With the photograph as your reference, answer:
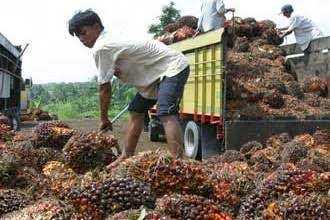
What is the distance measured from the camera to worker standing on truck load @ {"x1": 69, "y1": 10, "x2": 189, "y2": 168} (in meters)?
6.12

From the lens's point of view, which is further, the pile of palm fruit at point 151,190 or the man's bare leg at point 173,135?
the man's bare leg at point 173,135

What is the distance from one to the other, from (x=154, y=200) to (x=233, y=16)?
32.9 feet

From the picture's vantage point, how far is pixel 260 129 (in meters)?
10.0

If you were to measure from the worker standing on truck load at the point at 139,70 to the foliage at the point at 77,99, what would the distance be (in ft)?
60.8

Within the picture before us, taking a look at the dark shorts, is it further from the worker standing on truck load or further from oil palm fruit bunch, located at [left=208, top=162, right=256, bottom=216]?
oil palm fruit bunch, located at [left=208, top=162, right=256, bottom=216]

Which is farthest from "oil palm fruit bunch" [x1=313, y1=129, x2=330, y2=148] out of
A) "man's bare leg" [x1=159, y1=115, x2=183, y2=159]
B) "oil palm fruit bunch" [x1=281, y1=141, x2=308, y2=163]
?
"man's bare leg" [x1=159, y1=115, x2=183, y2=159]

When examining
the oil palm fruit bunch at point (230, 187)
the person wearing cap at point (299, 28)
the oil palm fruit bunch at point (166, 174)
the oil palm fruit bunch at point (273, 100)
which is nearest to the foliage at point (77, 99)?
the person wearing cap at point (299, 28)

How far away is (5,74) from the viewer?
1664 cm

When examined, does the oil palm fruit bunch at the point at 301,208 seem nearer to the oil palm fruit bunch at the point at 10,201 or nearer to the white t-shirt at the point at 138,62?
the oil palm fruit bunch at the point at 10,201

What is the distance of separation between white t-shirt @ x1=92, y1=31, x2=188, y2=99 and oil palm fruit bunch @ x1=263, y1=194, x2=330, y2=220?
3084 mm

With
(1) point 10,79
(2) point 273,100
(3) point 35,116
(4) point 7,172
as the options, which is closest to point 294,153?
(4) point 7,172

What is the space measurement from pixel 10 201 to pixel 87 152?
5.28ft

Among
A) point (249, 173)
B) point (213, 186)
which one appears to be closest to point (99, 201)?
point (213, 186)

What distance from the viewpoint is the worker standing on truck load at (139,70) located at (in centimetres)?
612
